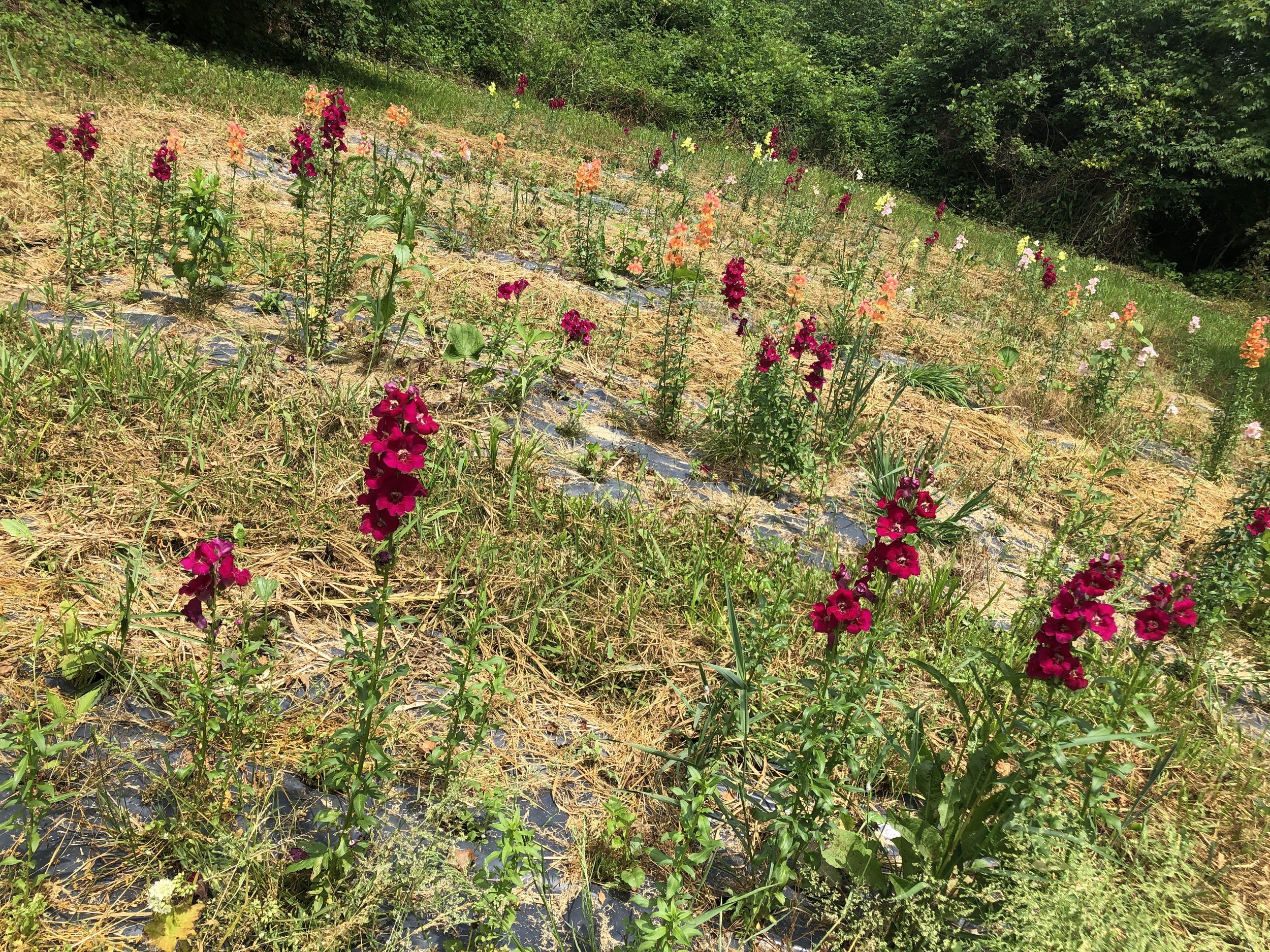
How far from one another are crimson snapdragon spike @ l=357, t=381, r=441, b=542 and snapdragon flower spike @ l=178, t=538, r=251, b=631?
0.30 metres

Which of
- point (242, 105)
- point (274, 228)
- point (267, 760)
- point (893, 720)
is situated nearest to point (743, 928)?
point (893, 720)

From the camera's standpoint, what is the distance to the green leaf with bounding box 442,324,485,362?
11.0ft

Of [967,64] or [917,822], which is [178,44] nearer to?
[917,822]

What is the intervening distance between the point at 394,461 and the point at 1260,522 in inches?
131

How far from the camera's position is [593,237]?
5613 mm

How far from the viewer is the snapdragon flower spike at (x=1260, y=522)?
3.03 m

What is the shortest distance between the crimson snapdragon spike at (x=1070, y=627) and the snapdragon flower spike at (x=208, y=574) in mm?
1740

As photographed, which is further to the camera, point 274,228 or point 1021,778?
point 274,228

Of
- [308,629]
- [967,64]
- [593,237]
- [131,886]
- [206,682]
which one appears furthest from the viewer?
[967,64]

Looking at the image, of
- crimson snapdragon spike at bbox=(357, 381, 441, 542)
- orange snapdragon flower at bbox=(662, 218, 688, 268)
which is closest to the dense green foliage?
orange snapdragon flower at bbox=(662, 218, 688, 268)

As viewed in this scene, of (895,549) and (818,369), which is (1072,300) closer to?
(818,369)

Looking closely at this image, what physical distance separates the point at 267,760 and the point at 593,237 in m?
4.58

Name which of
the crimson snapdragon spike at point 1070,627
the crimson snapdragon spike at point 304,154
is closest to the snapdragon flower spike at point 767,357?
the crimson snapdragon spike at point 1070,627

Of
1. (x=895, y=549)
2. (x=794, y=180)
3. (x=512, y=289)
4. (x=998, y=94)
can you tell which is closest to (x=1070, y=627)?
(x=895, y=549)
